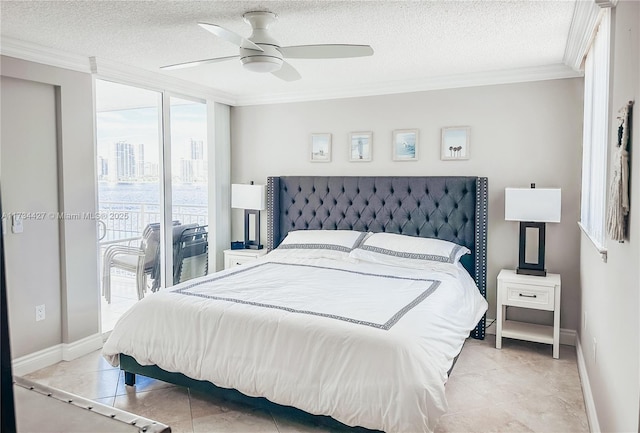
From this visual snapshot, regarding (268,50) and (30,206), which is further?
(30,206)

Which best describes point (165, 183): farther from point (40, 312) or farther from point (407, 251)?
point (407, 251)

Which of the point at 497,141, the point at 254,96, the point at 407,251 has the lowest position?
the point at 407,251

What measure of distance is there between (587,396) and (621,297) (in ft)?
4.32

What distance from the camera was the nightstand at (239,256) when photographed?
4.95m

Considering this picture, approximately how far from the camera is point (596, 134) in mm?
2846

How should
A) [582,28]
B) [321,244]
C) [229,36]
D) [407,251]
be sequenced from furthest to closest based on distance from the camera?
[321,244] < [407,251] < [582,28] < [229,36]

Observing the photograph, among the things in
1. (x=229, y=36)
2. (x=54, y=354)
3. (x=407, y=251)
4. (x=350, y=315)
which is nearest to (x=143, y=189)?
(x=54, y=354)

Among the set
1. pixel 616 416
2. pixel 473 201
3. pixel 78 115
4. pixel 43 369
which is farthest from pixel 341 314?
pixel 78 115

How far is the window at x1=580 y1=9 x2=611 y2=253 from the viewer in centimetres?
244

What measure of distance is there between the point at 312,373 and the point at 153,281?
2747 mm

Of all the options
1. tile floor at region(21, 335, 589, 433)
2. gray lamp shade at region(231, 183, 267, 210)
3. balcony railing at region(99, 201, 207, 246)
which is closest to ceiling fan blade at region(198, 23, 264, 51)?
tile floor at region(21, 335, 589, 433)

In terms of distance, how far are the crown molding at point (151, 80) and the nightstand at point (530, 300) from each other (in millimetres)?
3473

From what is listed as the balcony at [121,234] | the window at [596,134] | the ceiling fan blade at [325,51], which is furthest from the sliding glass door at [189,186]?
the window at [596,134]

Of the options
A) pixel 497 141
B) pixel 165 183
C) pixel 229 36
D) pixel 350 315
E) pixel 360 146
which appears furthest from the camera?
pixel 360 146
